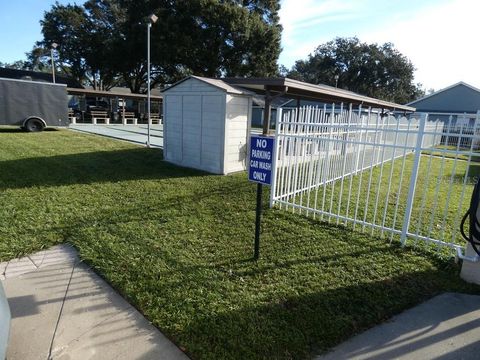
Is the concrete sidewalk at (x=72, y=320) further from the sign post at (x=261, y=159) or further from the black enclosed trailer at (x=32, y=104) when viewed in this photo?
the black enclosed trailer at (x=32, y=104)

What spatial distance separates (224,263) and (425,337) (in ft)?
6.52

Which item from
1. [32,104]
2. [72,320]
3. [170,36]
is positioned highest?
[170,36]

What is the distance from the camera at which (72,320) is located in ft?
8.71

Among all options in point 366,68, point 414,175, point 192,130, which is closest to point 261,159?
point 414,175

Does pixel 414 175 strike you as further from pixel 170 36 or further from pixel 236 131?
pixel 170 36

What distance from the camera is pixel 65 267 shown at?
11.5 ft

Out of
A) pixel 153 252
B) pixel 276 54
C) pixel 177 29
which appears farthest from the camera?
pixel 276 54

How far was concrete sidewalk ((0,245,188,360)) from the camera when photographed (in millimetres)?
2343

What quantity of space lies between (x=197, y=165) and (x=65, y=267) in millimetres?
5382

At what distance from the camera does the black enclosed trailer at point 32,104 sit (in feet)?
47.5

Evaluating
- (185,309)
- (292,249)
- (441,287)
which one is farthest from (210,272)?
(441,287)

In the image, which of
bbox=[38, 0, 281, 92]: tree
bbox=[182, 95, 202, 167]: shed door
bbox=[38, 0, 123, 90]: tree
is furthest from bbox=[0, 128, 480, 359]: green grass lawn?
bbox=[38, 0, 123, 90]: tree

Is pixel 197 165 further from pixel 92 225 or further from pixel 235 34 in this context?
pixel 235 34

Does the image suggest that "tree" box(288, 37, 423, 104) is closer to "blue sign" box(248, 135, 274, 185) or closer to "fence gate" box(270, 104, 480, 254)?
"fence gate" box(270, 104, 480, 254)
